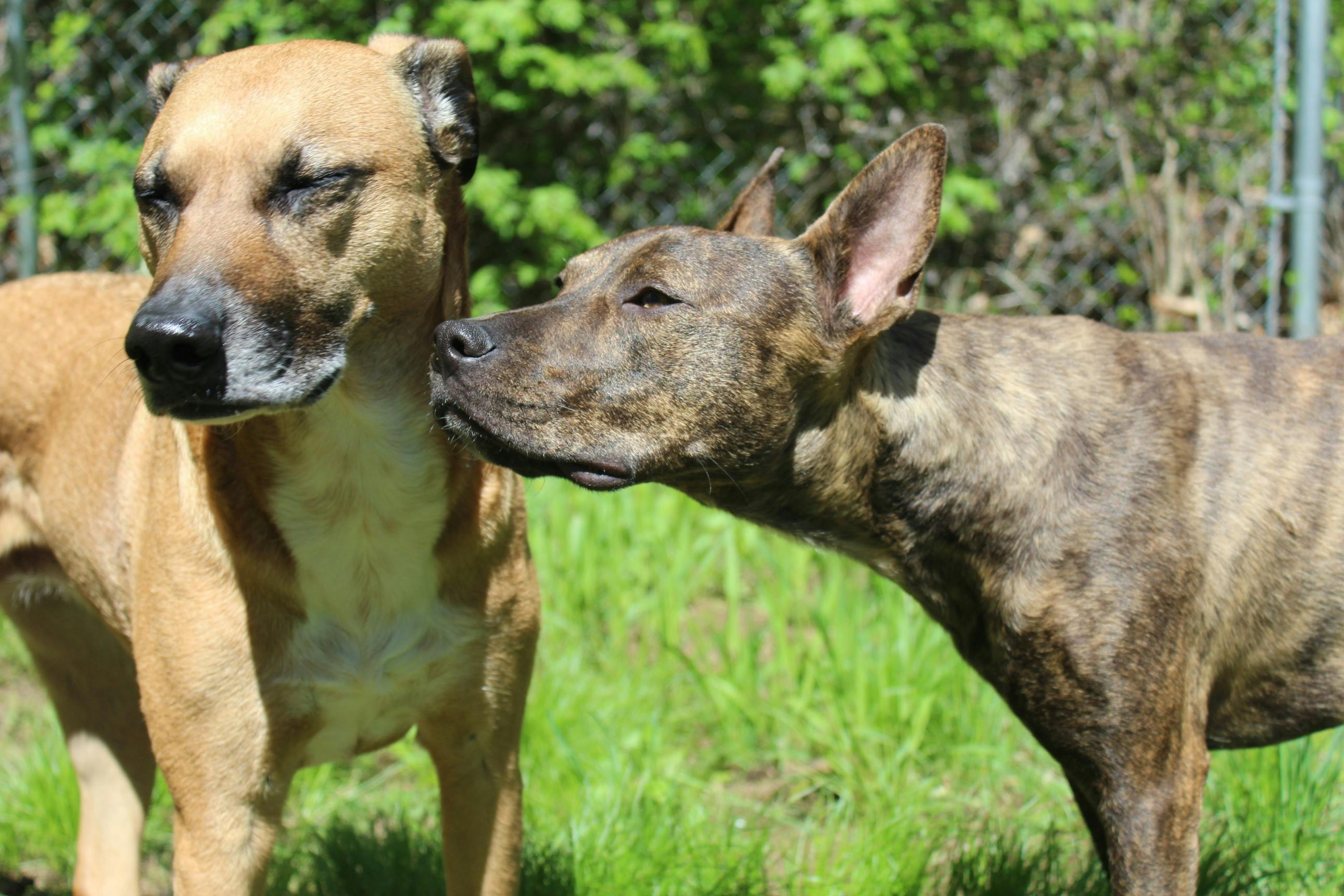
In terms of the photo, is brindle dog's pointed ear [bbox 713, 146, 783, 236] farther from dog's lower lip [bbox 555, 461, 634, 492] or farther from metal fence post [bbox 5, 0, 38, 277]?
metal fence post [bbox 5, 0, 38, 277]

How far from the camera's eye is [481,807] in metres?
3.00

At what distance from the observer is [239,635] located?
8.95ft

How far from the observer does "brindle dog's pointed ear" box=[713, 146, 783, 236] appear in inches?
136

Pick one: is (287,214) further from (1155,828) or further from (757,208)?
(1155,828)

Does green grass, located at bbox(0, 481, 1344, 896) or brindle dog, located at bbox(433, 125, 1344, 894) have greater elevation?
brindle dog, located at bbox(433, 125, 1344, 894)

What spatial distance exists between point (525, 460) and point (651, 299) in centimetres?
46

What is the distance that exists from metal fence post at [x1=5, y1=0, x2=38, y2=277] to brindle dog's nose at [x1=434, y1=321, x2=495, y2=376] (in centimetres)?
451

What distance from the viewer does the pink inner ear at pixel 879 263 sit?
2.83 metres

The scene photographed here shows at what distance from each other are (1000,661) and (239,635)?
164 cm

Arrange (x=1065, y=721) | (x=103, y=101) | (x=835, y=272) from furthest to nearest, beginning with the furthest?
(x=103, y=101), (x=835, y=272), (x=1065, y=721)

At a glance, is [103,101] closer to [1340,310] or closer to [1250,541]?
[1250,541]

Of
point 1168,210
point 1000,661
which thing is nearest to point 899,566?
point 1000,661

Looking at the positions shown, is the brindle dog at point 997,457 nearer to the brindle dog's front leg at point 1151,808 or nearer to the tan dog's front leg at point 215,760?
the brindle dog's front leg at point 1151,808

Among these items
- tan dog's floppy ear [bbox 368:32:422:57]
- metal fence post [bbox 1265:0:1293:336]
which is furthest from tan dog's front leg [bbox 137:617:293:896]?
metal fence post [bbox 1265:0:1293:336]
